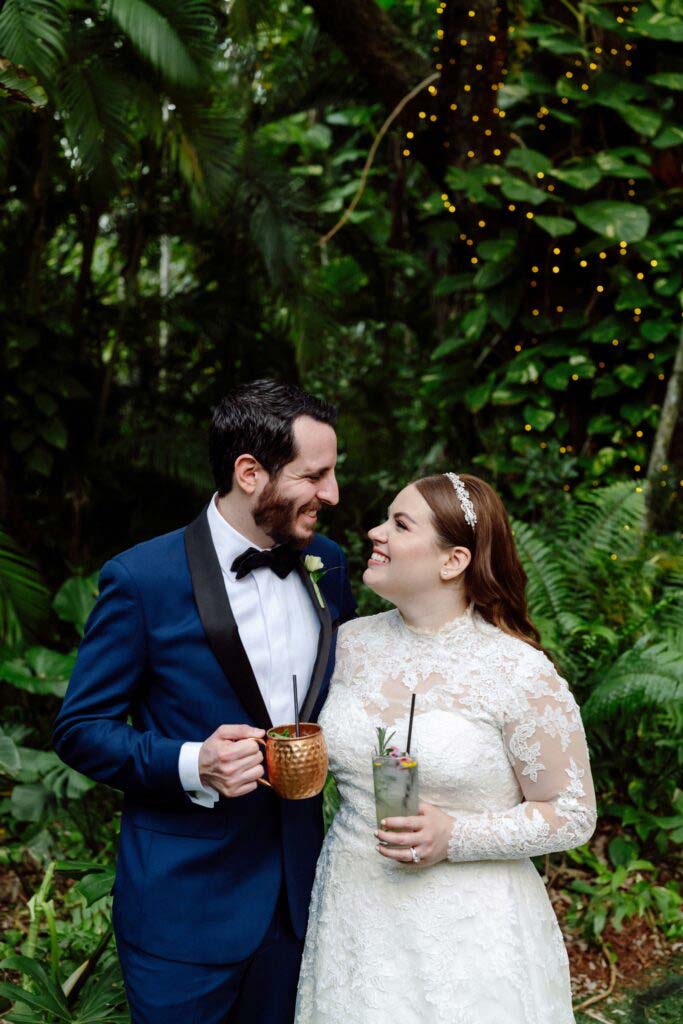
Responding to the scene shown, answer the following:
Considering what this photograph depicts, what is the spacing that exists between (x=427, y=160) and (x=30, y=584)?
13.9ft

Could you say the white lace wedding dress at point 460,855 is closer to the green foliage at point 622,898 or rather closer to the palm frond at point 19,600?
the green foliage at point 622,898

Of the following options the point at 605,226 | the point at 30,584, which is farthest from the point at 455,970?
the point at 605,226

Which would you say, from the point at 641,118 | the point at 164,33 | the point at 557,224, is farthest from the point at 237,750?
the point at 641,118

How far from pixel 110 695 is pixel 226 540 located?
44cm

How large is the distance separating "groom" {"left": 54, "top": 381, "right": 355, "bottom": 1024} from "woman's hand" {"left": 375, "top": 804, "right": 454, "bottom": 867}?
1.06ft

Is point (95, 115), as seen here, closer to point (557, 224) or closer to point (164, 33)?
point (164, 33)

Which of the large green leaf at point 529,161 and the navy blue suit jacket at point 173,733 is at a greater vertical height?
the large green leaf at point 529,161

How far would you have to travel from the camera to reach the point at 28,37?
3.90m

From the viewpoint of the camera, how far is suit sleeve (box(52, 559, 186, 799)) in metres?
1.99

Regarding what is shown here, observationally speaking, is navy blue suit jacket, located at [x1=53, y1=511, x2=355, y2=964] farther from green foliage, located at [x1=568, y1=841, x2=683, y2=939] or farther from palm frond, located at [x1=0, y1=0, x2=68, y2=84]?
palm frond, located at [x1=0, y1=0, x2=68, y2=84]

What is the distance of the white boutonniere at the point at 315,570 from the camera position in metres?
2.26

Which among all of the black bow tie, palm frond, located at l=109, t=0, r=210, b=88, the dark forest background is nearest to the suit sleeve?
the black bow tie

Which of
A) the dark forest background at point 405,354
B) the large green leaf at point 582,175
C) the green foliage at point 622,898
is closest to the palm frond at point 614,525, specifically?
the dark forest background at point 405,354

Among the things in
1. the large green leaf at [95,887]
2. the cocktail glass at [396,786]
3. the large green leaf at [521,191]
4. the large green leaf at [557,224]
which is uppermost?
the large green leaf at [521,191]
